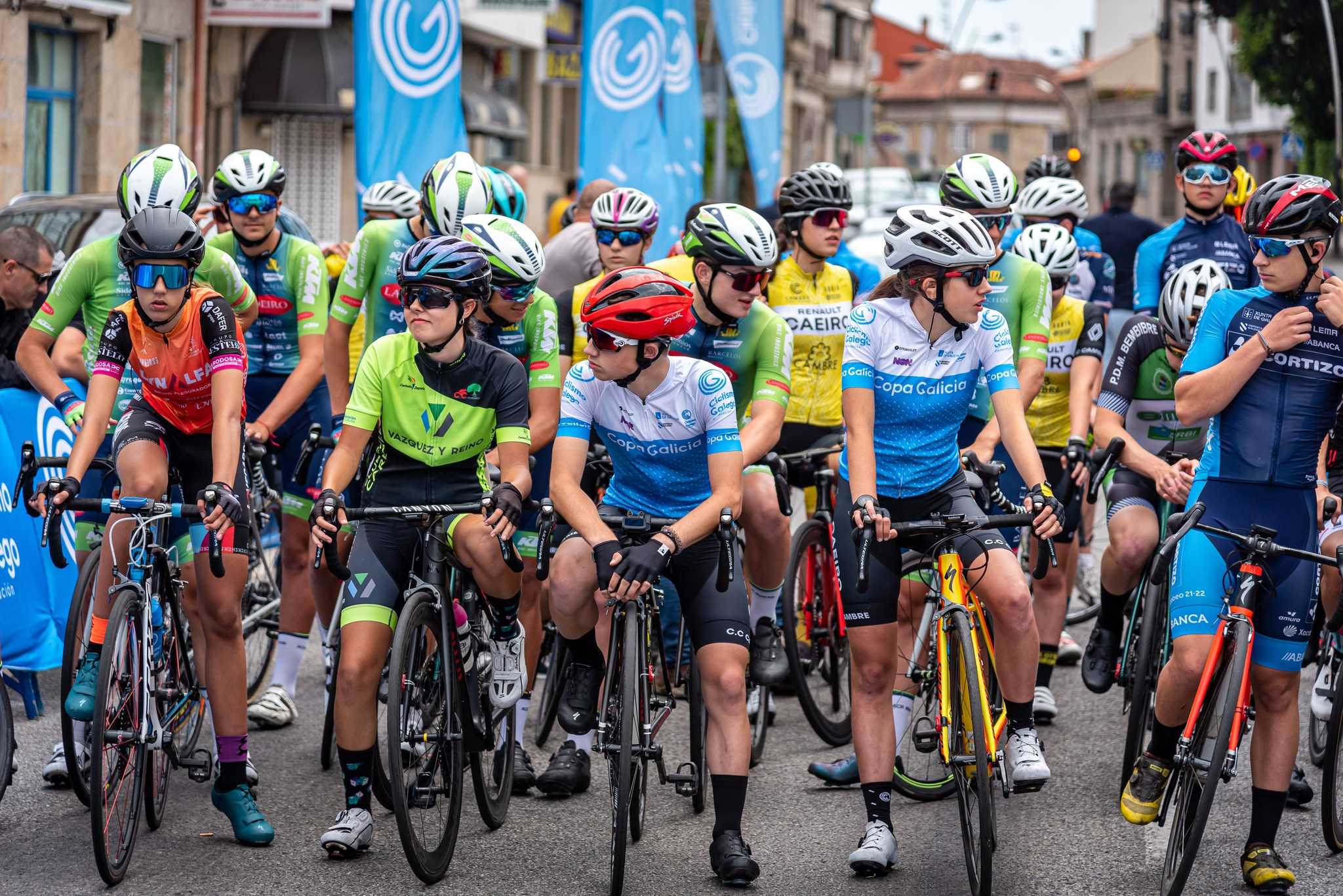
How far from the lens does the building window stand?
2078cm

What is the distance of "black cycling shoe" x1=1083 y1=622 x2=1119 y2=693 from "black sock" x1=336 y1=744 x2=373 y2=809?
3.37 metres

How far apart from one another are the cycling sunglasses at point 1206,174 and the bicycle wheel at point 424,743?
6050 millimetres

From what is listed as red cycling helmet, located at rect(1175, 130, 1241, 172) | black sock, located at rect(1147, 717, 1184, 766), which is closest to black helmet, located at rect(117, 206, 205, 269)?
black sock, located at rect(1147, 717, 1184, 766)

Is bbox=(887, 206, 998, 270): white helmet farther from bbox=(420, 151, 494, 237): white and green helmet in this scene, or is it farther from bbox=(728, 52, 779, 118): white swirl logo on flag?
bbox=(728, 52, 779, 118): white swirl logo on flag

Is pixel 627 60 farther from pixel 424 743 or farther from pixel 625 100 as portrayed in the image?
pixel 424 743

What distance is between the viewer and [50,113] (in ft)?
70.1

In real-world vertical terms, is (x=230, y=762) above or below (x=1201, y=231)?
below

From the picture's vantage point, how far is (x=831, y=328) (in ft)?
27.5

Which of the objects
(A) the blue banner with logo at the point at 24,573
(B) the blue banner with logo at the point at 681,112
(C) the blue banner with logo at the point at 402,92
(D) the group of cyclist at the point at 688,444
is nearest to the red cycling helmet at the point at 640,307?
(D) the group of cyclist at the point at 688,444

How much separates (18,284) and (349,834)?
375 cm

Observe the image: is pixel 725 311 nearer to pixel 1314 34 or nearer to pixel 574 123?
pixel 1314 34

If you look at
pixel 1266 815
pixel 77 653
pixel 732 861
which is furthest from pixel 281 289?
pixel 1266 815

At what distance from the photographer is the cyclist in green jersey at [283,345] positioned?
25.6 ft

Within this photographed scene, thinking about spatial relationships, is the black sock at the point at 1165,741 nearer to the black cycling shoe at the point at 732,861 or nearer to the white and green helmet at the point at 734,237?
the black cycling shoe at the point at 732,861
